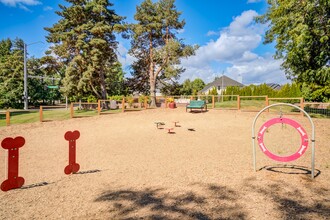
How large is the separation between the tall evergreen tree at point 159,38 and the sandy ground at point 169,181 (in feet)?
62.1

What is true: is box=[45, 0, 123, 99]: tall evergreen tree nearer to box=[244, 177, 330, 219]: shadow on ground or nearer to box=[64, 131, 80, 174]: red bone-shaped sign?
box=[64, 131, 80, 174]: red bone-shaped sign

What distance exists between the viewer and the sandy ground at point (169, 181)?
3869 mm

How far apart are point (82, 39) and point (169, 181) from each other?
22.5m

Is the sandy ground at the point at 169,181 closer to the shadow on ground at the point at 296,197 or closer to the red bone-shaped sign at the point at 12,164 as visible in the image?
the shadow on ground at the point at 296,197

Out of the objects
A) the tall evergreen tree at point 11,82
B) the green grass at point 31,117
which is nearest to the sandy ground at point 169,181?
the green grass at point 31,117

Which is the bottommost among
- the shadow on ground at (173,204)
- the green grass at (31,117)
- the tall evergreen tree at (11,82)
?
the shadow on ground at (173,204)

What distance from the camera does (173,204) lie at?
4.08 metres

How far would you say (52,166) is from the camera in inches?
274

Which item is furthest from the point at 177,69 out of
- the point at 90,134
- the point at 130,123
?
the point at 90,134

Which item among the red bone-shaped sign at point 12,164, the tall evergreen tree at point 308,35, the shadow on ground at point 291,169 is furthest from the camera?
the tall evergreen tree at point 308,35

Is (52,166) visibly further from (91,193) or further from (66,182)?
(91,193)

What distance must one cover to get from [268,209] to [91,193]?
3.34 m

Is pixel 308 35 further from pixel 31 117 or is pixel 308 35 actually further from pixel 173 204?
pixel 31 117

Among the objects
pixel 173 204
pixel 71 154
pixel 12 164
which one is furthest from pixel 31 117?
pixel 173 204
